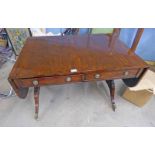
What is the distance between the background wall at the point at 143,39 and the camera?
184 cm

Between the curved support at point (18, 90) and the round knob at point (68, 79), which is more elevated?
the round knob at point (68, 79)

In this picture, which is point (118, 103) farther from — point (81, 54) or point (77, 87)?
point (81, 54)

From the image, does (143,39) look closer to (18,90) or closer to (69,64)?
(69,64)

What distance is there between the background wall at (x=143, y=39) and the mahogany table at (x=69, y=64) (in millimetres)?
722

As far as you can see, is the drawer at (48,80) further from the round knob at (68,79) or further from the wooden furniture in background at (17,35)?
the wooden furniture in background at (17,35)

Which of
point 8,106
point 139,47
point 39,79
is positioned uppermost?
point 39,79

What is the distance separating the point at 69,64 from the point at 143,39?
1.40 metres

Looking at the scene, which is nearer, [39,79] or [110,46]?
[39,79]

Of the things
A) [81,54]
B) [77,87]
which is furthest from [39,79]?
[77,87]

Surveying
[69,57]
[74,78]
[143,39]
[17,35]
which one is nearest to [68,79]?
[74,78]

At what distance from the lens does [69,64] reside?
1011 millimetres

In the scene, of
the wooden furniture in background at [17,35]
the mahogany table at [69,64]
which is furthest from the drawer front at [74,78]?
the wooden furniture in background at [17,35]

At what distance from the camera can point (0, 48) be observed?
2.33m

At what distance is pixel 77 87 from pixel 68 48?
2.25 feet
